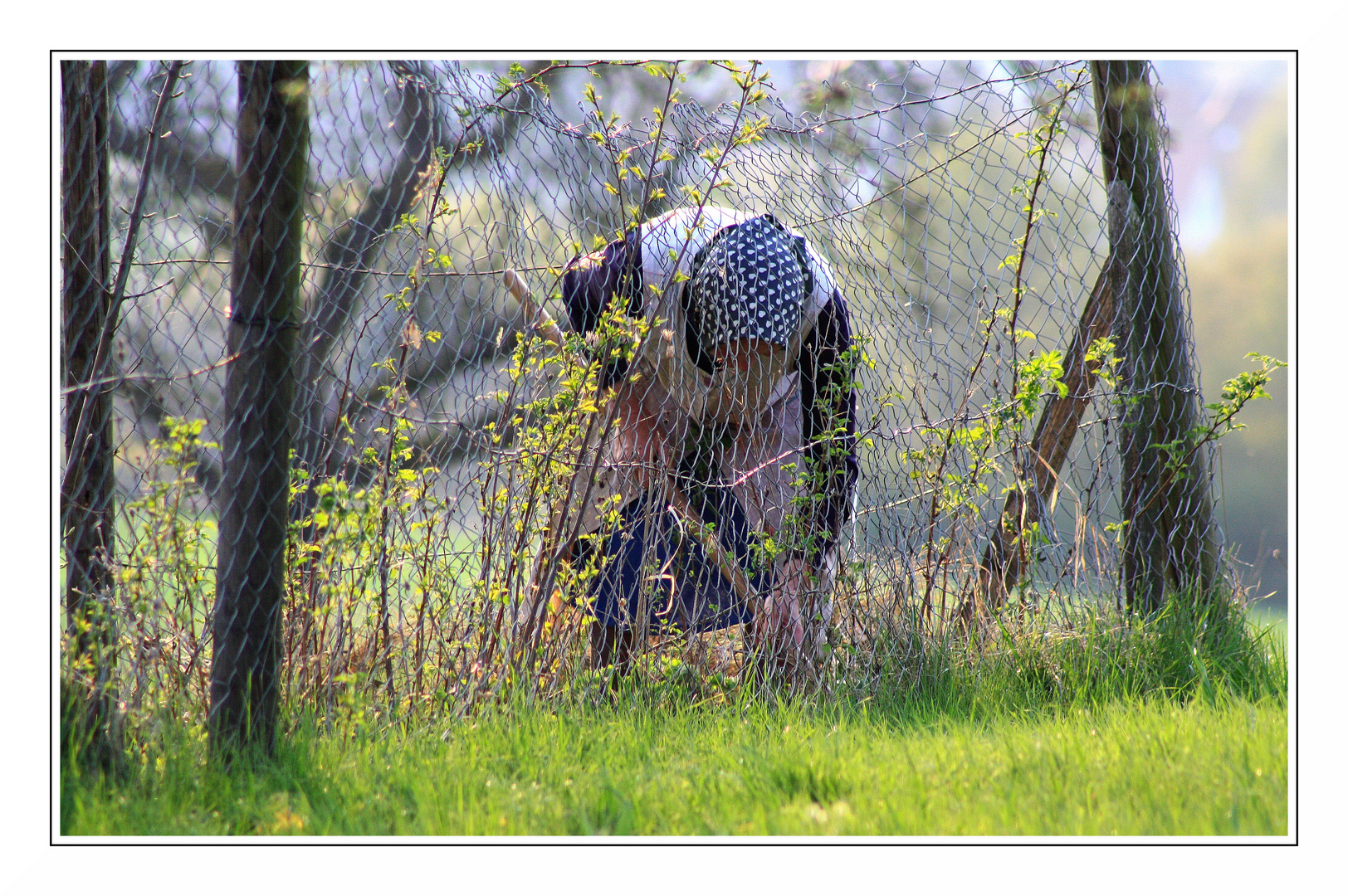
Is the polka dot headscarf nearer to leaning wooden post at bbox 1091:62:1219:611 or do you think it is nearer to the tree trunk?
leaning wooden post at bbox 1091:62:1219:611

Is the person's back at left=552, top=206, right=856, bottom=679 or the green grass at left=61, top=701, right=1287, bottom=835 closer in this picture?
the green grass at left=61, top=701, right=1287, bottom=835

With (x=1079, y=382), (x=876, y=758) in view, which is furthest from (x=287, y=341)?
(x=1079, y=382)

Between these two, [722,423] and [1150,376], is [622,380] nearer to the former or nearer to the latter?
[722,423]

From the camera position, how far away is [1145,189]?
278 cm

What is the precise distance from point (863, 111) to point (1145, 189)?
3.32ft

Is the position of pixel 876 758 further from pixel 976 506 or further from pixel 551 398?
pixel 551 398

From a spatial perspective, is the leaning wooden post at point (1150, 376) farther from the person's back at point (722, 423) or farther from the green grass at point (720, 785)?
Answer: the person's back at point (722, 423)

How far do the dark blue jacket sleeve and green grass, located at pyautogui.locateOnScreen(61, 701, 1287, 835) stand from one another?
2.10 feet

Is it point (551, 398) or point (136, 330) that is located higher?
point (136, 330)

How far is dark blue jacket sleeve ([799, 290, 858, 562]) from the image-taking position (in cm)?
239

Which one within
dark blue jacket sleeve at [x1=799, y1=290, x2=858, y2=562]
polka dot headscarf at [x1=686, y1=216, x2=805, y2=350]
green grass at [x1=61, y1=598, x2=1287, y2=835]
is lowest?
green grass at [x1=61, y1=598, x2=1287, y2=835]

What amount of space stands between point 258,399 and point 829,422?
4.87 ft

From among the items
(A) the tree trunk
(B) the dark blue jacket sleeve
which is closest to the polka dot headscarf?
(B) the dark blue jacket sleeve

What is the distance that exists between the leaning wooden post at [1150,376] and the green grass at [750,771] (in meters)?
0.49
